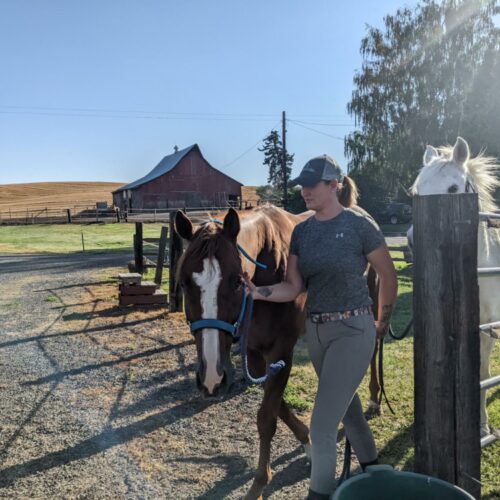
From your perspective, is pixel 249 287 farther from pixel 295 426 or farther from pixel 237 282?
pixel 295 426

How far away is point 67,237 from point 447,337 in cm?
3004

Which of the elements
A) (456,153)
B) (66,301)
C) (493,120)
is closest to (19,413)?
(456,153)

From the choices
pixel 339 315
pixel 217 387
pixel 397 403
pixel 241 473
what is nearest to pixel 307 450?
pixel 241 473

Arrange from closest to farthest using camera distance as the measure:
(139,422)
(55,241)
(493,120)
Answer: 1. (139,422)
2. (493,120)
3. (55,241)

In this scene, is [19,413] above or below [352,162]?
below

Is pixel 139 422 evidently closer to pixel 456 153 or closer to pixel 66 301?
pixel 456 153

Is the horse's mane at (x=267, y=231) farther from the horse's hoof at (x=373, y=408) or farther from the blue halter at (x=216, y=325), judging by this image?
the horse's hoof at (x=373, y=408)

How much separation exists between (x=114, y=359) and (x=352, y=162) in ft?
72.2

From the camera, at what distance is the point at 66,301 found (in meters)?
9.73

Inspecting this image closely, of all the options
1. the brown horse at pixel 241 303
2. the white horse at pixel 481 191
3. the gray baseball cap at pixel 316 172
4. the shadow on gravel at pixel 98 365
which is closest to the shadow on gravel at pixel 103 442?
the brown horse at pixel 241 303

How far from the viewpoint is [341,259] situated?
2334 millimetres

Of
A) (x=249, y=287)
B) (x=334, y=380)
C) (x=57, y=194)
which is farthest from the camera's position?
(x=57, y=194)

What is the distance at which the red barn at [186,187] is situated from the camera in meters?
44.7

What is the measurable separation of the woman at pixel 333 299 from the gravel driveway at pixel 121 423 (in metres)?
1.02
